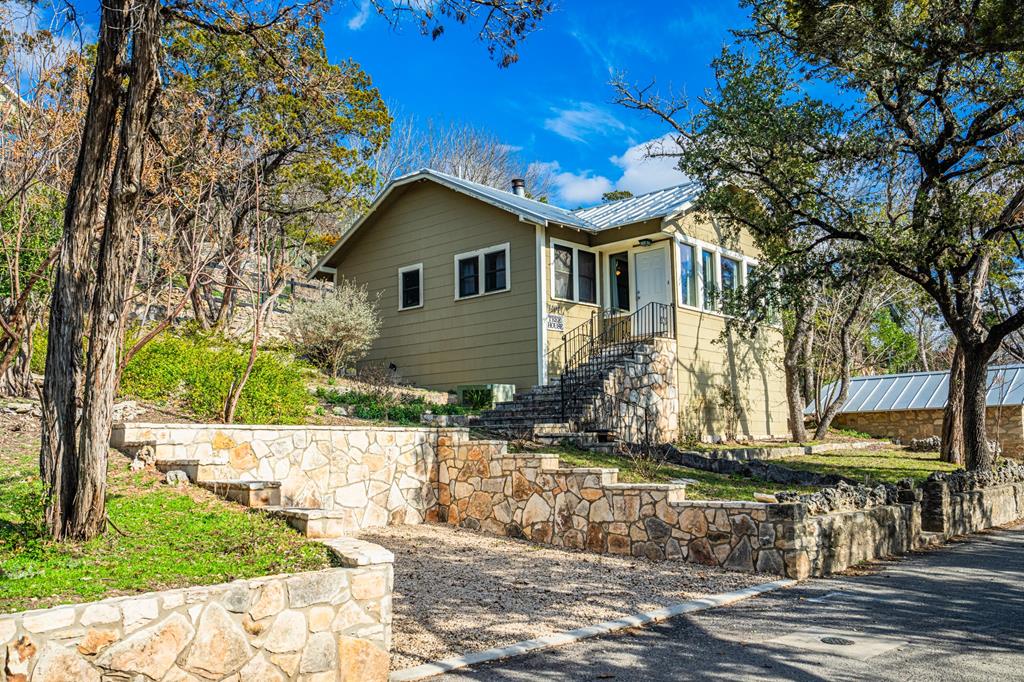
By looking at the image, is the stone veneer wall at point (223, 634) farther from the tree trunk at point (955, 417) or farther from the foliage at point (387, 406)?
the tree trunk at point (955, 417)

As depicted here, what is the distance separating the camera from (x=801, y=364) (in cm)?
1995

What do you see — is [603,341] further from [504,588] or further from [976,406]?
[504,588]

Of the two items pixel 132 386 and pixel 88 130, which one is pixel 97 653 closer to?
pixel 88 130

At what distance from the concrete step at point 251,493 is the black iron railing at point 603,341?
8.04 meters

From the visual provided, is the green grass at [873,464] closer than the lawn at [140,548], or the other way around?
the lawn at [140,548]

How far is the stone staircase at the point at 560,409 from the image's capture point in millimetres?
12188

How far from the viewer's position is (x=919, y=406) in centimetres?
2123

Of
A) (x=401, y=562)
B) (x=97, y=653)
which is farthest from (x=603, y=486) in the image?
(x=97, y=653)

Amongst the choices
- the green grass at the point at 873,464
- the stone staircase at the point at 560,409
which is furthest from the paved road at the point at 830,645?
the stone staircase at the point at 560,409

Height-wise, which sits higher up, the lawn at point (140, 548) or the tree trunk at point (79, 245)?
the tree trunk at point (79, 245)

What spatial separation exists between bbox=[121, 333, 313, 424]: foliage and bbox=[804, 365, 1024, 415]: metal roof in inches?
607

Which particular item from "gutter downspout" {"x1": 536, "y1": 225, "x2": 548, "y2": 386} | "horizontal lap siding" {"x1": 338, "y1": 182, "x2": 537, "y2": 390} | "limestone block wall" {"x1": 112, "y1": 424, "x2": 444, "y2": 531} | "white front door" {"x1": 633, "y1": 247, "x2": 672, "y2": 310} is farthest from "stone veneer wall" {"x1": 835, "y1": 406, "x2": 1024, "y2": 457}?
"limestone block wall" {"x1": 112, "y1": 424, "x2": 444, "y2": 531}

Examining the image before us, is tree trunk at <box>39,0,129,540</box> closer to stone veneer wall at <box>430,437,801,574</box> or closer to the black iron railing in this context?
stone veneer wall at <box>430,437,801,574</box>

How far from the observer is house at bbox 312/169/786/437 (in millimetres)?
16375
